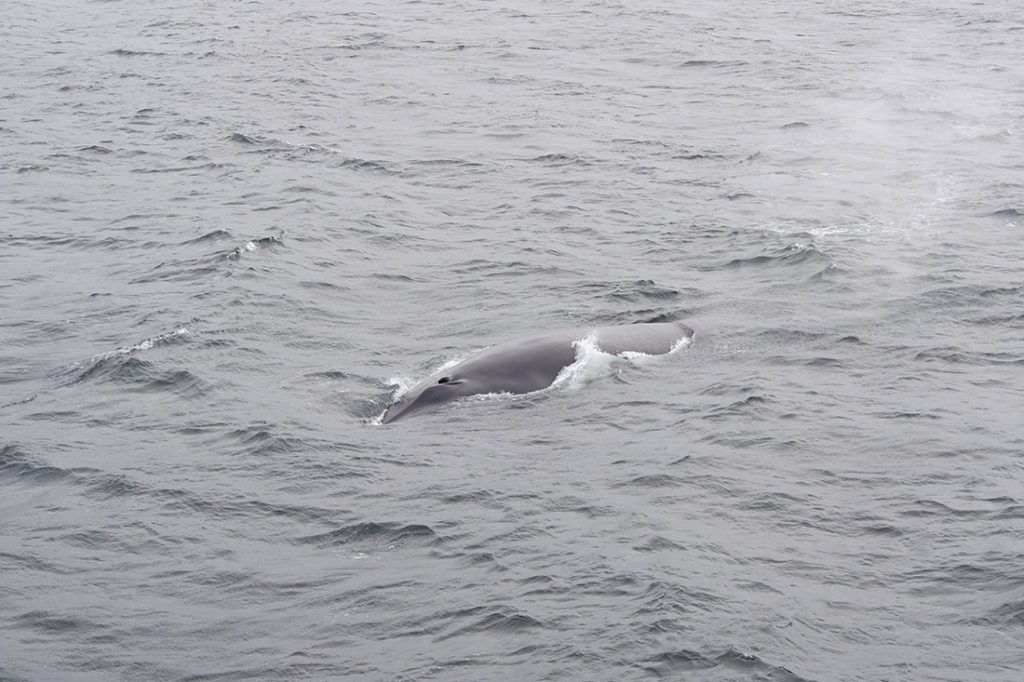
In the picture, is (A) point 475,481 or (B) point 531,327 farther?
(B) point 531,327

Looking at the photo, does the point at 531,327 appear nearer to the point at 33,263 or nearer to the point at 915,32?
the point at 33,263

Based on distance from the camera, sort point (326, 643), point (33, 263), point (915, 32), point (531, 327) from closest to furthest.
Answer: point (326, 643), point (531, 327), point (33, 263), point (915, 32)

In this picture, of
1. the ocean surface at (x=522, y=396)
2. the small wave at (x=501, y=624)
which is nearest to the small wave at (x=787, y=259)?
the ocean surface at (x=522, y=396)

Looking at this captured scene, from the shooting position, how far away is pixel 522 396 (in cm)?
2373

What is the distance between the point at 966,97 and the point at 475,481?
102 ft

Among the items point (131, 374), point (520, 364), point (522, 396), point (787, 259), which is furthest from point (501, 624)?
point (787, 259)

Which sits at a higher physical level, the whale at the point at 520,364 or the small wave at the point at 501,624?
the whale at the point at 520,364

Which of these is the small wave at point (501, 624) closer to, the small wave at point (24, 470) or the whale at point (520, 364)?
the whale at point (520, 364)

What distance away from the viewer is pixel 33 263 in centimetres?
3288

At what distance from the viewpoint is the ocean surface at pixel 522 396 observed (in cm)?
1750

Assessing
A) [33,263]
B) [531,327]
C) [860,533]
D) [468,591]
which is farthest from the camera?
[33,263]

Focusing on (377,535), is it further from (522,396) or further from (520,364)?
(520,364)

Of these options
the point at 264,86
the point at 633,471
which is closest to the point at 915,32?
the point at 264,86

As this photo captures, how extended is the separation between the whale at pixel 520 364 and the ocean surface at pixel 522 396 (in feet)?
1.21
